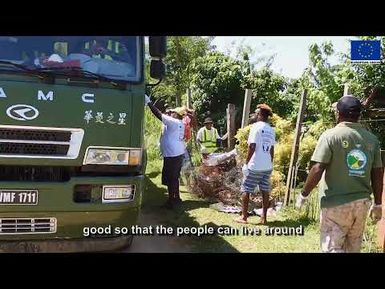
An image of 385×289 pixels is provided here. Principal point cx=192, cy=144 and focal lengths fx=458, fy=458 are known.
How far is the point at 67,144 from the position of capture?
3148 millimetres

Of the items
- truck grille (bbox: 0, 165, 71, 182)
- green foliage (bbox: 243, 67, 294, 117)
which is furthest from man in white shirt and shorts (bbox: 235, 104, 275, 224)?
truck grille (bbox: 0, 165, 71, 182)

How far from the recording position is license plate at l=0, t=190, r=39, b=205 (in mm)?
3033

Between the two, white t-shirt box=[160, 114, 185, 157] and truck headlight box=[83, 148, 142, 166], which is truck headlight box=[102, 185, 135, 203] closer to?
truck headlight box=[83, 148, 142, 166]

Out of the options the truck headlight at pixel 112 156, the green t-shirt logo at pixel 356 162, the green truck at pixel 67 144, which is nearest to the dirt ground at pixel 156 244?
the green truck at pixel 67 144

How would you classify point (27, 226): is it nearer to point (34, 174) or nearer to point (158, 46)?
point (34, 174)

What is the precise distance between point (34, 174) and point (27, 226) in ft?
1.17

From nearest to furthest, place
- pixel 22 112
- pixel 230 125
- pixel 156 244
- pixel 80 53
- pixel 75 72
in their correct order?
pixel 22 112, pixel 75 72, pixel 80 53, pixel 156 244, pixel 230 125

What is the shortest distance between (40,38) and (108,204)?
51.7 inches

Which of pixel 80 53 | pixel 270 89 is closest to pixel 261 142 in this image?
pixel 270 89

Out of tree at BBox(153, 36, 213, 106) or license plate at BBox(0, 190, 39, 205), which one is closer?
license plate at BBox(0, 190, 39, 205)

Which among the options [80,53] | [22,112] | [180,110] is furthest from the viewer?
[180,110]

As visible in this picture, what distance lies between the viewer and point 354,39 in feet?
12.5

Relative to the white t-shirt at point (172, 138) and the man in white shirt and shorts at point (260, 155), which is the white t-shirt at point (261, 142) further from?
the white t-shirt at point (172, 138)
